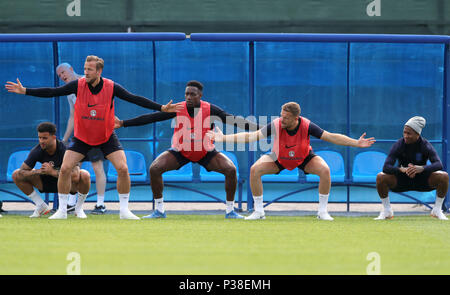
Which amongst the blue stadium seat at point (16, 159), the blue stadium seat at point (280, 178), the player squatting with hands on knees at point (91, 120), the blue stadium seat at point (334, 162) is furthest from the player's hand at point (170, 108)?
the blue stadium seat at point (16, 159)

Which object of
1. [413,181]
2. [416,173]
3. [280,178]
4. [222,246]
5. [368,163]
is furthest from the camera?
[368,163]

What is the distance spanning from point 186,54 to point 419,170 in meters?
4.11

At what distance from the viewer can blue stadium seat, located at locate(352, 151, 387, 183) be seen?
10523 mm

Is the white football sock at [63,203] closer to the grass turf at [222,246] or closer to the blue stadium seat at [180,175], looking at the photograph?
the grass turf at [222,246]

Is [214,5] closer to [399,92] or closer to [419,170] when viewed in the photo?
[399,92]

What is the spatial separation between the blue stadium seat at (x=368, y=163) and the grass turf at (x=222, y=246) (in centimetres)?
234

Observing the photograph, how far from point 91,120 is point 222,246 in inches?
116

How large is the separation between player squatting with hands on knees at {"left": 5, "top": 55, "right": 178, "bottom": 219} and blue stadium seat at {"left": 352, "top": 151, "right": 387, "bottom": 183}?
3.62 meters

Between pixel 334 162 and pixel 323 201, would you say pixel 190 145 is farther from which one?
pixel 334 162

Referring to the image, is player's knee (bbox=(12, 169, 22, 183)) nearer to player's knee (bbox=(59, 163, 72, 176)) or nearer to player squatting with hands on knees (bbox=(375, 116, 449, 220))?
player's knee (bbox=(59, 163, 72, 176))

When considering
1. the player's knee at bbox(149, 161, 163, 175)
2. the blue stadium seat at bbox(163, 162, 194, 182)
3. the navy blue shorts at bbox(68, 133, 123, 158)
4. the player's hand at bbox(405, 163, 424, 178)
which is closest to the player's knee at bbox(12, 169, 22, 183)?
the navy blue shorts at bbox(68, 133, 123, 158)

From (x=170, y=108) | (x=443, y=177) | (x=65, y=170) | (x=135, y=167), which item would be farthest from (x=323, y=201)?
(x=135, y=167)

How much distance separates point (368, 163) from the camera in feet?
34.9

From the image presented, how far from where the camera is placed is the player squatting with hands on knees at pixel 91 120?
8.02m
